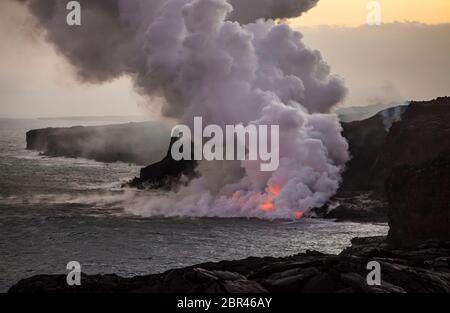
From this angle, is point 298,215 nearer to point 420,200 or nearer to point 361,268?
point 420,200

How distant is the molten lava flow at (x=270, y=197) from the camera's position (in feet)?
587

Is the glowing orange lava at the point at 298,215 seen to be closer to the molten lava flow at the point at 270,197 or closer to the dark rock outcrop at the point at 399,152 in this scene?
Answer: the dark rock outcrop at the point at 399,152

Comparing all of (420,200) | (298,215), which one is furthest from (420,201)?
(298,215)

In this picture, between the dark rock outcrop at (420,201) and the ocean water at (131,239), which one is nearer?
the dark rock outcrop at (420,201)

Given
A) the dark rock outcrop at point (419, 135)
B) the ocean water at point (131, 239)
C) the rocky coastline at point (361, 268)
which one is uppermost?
the dark rock outcrop at point (419, 135)

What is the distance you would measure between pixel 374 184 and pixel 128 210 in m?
70.2

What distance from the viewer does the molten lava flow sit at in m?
179

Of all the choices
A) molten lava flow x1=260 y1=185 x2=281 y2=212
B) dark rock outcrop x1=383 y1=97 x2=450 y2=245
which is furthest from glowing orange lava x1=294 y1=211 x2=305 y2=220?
dark rock outcrop x1=383 y1=97 x2=450 y2=245

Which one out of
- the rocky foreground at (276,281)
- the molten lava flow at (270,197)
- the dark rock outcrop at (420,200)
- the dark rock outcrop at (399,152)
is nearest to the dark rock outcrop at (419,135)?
the dark rock outcrop at (399,152)

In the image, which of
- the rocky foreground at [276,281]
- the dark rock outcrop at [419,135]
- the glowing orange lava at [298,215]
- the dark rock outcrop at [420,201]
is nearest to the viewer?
the rocky foreground at [276,281]

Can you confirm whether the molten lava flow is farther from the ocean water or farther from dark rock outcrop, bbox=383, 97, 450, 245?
dark rock outcrop, bbox=383, 97, 450, 245

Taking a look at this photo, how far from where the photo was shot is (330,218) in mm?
167750
